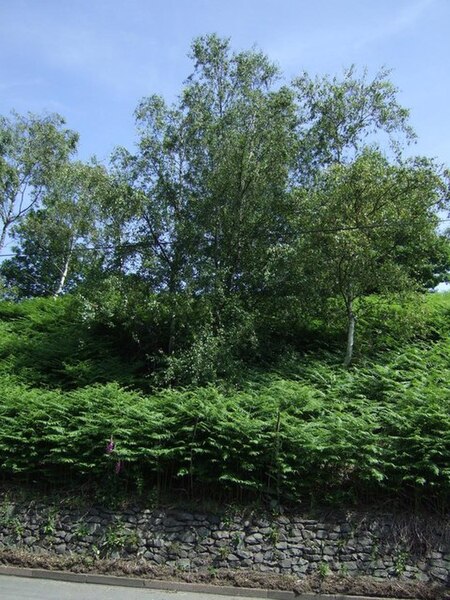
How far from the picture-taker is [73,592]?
852cm

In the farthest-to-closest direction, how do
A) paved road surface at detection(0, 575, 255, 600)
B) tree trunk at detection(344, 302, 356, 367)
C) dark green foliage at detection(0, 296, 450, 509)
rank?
tree trunk at detection(344, 302, 356, 367), dark green foliage at detection(0, 296, 450, 509), paved road surface at detection(0, 575, 255, 600)

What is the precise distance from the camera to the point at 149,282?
15.4 m

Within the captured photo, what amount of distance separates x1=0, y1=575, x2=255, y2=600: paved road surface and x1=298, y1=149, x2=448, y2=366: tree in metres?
8.09

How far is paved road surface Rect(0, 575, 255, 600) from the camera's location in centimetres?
826

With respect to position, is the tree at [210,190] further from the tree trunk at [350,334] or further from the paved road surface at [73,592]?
the paved road surface at [73,592]

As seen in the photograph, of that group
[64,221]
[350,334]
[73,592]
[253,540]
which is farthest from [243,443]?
[64,221]

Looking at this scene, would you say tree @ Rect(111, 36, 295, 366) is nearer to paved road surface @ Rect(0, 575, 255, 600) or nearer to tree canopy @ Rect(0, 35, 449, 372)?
tree canopy @ Rect(0, 35, 449, 372)

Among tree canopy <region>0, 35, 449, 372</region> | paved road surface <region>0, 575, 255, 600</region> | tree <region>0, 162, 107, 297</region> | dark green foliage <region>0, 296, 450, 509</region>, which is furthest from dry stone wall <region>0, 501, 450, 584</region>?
tree <region>0, 162, 107, 297</region>

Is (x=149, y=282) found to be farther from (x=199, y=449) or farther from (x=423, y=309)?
(x=423, y=309)

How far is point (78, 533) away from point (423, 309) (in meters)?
10.6

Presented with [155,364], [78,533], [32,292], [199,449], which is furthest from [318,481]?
[32,292]

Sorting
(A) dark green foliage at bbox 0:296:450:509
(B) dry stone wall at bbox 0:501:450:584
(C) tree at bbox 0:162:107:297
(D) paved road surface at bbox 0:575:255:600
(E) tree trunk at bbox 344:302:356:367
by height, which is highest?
(C) tree at bbox 0:162:107:297

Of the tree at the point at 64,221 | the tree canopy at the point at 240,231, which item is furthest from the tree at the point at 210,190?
the tree at the point at 64,221

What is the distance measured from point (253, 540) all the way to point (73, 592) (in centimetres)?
290
